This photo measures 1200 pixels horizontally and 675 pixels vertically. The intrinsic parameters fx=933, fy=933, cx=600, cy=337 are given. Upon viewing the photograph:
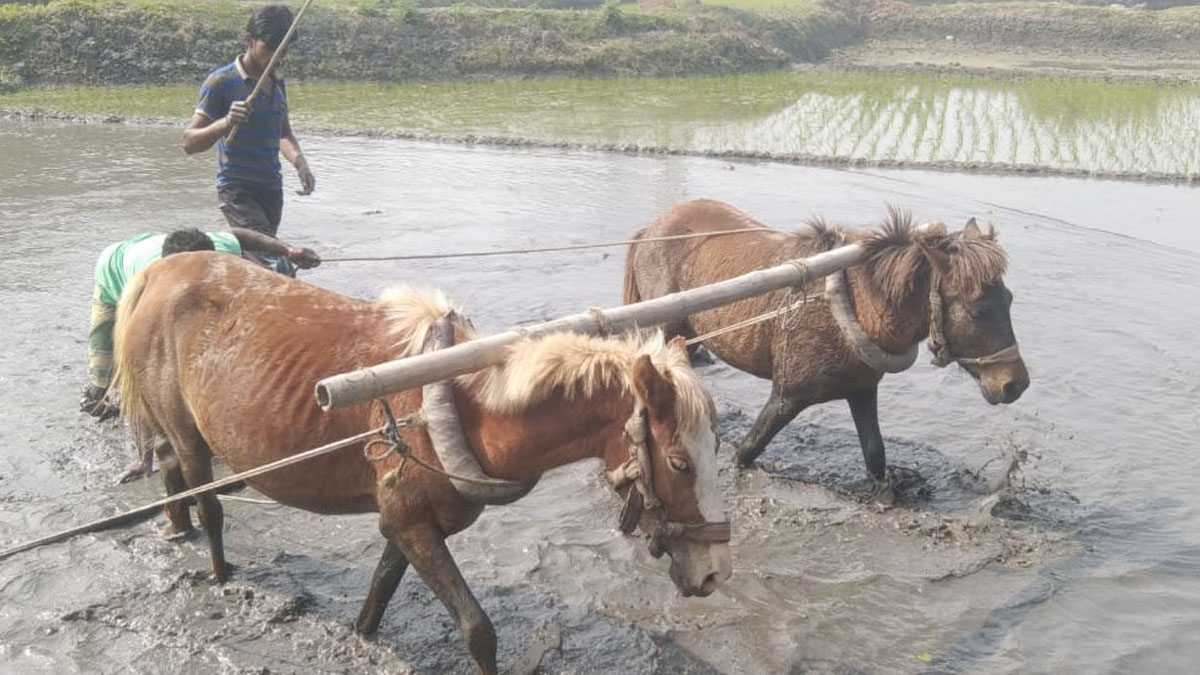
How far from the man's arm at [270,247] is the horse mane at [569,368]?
232cm

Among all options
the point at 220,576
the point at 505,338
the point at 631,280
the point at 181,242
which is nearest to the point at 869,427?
the point at 631,280

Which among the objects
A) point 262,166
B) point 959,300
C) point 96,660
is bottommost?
point 96,660

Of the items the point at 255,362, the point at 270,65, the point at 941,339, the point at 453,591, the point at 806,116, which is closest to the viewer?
the point at 453,591

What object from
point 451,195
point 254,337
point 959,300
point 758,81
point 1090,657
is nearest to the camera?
point 254,337

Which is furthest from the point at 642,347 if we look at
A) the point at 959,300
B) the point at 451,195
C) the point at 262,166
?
the point at 451,195

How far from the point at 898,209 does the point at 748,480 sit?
188cm

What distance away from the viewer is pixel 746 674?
400 centimetres

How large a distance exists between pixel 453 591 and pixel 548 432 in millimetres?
740

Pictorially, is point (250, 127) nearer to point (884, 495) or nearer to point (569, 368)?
point (569, 368)

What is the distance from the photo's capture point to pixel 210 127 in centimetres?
526

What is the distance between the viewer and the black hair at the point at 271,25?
206 inches

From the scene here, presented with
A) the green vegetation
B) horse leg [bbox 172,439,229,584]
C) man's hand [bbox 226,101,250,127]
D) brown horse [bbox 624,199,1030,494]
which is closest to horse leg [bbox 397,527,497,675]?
horse leg [bbox 172,439,229,584]

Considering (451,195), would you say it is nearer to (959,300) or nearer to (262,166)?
(262,166)

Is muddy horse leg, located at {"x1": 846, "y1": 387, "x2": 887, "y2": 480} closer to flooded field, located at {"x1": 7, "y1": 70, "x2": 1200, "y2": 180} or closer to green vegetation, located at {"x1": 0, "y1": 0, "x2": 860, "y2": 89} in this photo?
flooded field, located at {"x1": 7, "y1": 70, "x2": 1200, "y2": 180}
